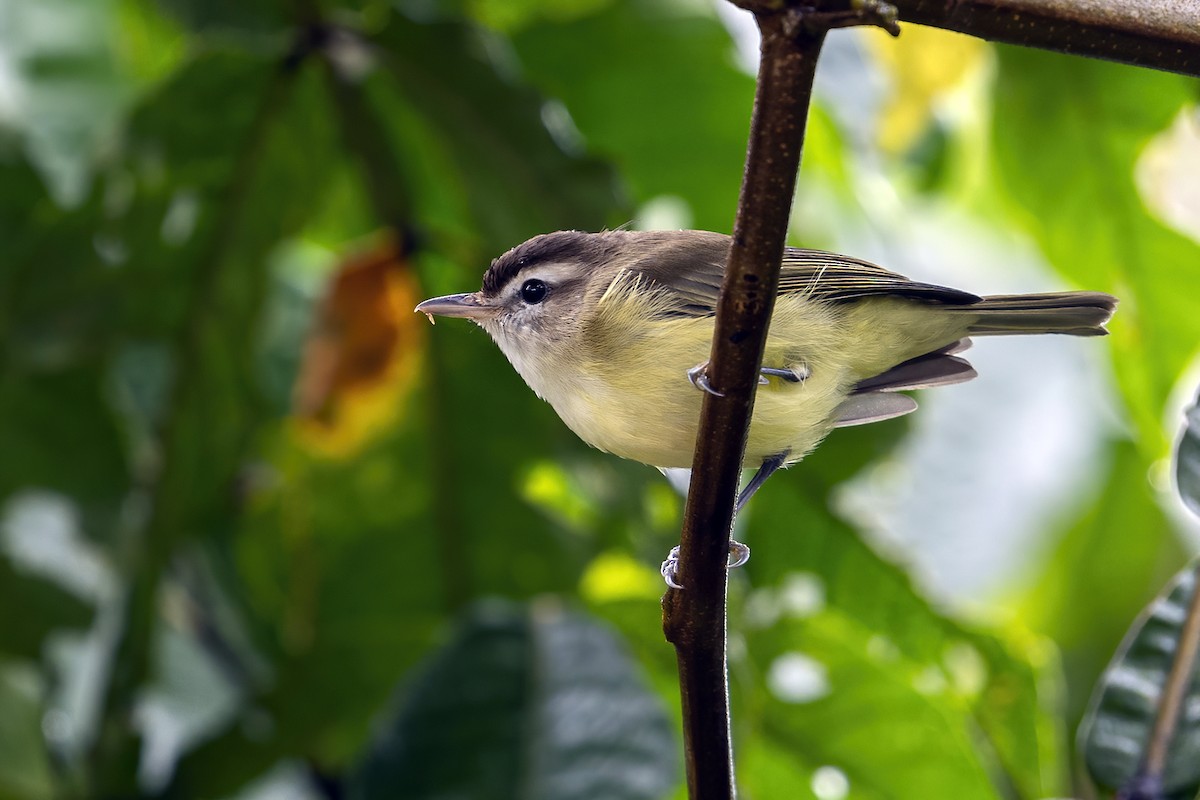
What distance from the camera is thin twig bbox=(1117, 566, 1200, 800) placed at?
1.83 meters

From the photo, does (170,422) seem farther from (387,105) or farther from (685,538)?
(685,538)

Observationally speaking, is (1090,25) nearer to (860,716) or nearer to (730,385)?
(730,385)

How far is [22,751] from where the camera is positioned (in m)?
3.03

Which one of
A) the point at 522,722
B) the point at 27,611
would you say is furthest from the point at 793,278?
the point at 27,611

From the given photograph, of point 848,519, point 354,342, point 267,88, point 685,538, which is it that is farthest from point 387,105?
point 685,538

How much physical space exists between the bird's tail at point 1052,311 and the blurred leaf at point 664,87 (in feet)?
3.62

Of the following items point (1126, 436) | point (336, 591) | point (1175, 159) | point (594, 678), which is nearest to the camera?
point (594, 678)


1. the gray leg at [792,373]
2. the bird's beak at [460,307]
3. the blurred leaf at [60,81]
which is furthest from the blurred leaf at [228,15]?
the gray leg at [792,373]

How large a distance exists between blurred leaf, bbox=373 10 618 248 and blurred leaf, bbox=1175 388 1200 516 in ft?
3.85

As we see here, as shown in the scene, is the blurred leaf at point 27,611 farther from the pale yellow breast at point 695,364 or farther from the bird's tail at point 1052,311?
the bird's tail at point 1052,311

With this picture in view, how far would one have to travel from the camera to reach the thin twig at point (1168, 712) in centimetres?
183

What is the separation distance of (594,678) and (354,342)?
0.98 m

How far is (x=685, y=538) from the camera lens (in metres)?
1.20

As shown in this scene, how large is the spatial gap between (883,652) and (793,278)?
1146 mm
